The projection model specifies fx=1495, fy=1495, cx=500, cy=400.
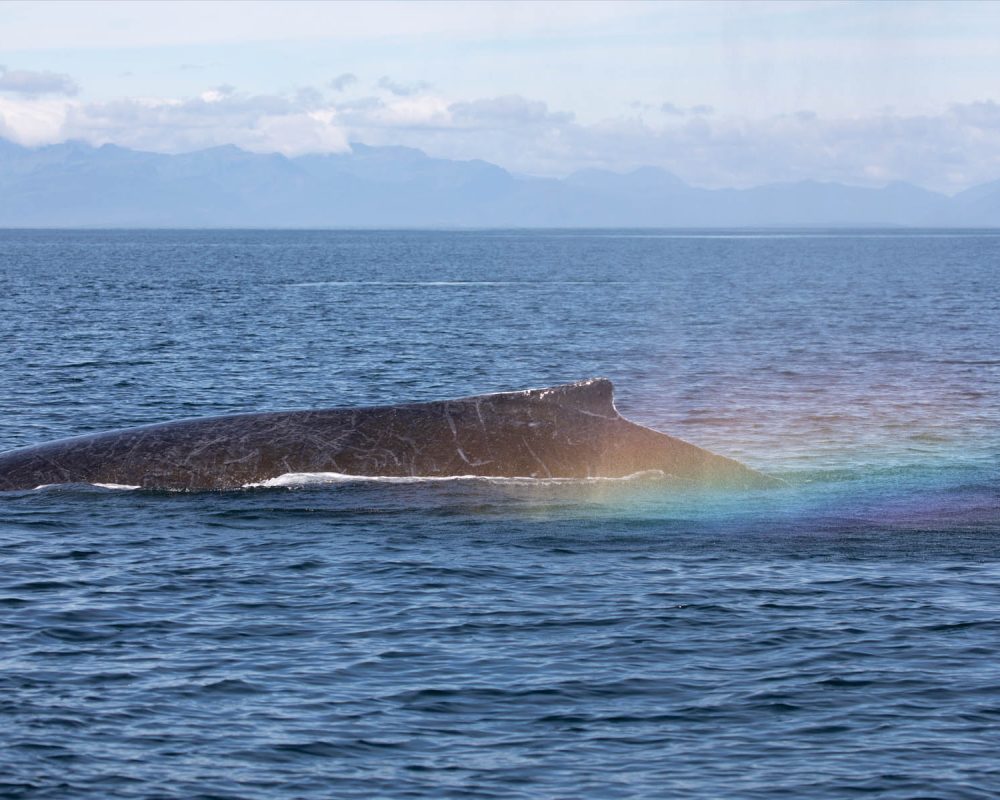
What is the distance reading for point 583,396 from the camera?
75.5 feet

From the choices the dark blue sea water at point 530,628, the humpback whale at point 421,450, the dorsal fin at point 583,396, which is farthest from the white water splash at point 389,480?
the dorsal fin at point 583,396

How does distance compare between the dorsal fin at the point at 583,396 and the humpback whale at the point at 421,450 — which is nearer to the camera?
the humpback whale at the point at 421,450

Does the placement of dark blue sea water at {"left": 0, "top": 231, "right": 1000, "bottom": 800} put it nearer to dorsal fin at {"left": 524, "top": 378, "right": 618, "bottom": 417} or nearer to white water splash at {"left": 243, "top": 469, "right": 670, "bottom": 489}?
white water splash at {"left": 243, "top": 469, "right": 670, "bottom": 489}

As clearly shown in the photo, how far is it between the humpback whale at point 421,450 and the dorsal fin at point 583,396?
15 mm

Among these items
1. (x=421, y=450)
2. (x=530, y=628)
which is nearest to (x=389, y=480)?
(x=421, y=450)

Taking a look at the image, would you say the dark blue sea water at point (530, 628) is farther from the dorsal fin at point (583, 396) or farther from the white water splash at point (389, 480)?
the dorsal fin at point (583, 396)

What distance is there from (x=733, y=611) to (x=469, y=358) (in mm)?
37020

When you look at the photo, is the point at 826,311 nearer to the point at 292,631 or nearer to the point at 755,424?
the point at 755,424

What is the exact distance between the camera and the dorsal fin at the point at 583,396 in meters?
22.9

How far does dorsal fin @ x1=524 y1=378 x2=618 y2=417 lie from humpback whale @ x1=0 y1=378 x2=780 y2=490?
2 cm

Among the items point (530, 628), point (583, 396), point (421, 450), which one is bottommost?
point (530, 628)

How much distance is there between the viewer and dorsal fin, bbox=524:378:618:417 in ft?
75.0

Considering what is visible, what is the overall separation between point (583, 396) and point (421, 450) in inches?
103

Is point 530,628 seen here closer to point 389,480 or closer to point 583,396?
point 389,480
